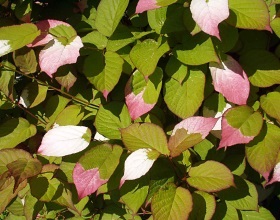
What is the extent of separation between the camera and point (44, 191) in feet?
4.35

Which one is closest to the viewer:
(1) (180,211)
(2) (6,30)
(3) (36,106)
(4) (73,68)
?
(1) (180,211)

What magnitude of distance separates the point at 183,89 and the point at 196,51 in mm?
113

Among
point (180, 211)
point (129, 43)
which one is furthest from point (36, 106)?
point (180, 211)

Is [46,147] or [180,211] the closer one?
[180,211]

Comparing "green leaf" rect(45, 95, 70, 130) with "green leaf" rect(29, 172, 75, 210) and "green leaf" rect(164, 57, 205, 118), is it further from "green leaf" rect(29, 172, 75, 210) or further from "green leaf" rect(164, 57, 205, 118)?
"green leaf" rect(164, 57, 205, 118)

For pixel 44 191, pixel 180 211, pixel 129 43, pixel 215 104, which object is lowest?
pixel 44 191

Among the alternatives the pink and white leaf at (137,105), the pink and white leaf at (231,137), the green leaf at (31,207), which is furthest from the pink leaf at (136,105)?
the green leaf at (31,207)

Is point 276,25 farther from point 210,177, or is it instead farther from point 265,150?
point 210,177

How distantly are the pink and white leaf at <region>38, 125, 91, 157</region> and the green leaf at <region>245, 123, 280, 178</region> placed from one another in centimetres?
47

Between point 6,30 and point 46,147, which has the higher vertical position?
point 6,30

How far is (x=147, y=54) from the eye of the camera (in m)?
1.17

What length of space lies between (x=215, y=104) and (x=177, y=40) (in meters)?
0.22

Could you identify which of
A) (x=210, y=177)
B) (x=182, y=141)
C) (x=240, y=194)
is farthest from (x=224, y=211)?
(x=182, y=141)

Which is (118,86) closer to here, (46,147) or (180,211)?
(46,147)
